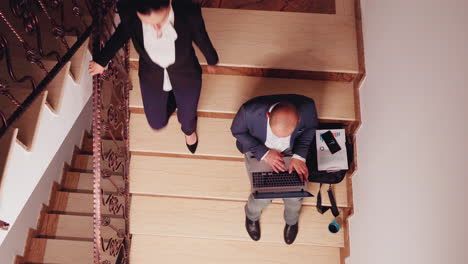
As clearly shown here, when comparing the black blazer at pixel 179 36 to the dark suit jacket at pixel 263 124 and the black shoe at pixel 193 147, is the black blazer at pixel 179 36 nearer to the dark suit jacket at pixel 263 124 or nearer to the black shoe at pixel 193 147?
the dark suit jacket at pixel 263 124

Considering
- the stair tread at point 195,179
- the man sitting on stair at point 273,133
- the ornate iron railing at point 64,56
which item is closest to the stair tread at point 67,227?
the ornate iron railing at point 64,56

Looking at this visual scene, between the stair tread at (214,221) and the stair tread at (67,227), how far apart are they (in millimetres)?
1847

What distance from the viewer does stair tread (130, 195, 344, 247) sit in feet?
10.9

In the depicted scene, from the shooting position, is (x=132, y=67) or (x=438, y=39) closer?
(x=438, y=39)

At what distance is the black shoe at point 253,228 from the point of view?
324 centimetres

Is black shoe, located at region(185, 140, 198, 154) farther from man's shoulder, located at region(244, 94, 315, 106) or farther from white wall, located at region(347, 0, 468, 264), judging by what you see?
white wall, located at region(347, 0, 468, 264)

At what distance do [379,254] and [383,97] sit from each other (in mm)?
1168

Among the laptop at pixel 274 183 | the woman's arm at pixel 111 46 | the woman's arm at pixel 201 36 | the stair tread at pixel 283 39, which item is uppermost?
the stair tread at pixel 283 39

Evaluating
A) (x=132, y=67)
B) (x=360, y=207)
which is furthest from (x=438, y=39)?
(x=132, y=67)

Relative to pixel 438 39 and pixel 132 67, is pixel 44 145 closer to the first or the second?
Answer: pixel 132 67

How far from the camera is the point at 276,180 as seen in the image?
270 cm

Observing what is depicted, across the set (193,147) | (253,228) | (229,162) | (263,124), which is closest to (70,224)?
(193,147)

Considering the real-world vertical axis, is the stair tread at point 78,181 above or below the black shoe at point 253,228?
above

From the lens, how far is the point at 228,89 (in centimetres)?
334
